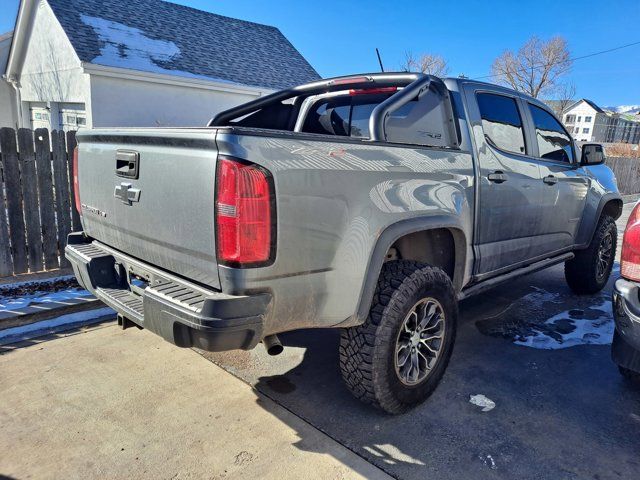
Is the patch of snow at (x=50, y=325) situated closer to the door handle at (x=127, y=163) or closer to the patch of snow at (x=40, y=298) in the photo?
the patch of snow at (x=40, y=298)

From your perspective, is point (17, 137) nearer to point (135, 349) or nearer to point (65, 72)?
point (135, 349)

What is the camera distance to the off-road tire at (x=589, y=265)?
16.4 ft

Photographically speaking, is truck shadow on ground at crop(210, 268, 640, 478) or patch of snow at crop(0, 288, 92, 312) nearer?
truck shadow on ground at crop(210, 268, 640, 478)

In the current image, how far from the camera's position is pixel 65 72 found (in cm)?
1232

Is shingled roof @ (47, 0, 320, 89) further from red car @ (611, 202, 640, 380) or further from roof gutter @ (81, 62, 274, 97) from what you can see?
red car @ (611, 202, 640, 380)

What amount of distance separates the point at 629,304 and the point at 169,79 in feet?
39.8

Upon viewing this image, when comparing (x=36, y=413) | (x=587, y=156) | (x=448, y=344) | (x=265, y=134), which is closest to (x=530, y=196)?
(x=587, y=156)

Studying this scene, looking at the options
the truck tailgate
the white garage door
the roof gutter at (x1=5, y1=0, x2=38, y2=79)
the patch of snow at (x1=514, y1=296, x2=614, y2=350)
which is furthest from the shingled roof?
the patch of snow at (x1=514, y1=296, x2=614, y2=350)

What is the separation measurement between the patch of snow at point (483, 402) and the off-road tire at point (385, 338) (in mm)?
454

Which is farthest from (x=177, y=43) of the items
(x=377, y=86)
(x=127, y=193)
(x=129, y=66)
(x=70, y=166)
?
(x=127, y=193)

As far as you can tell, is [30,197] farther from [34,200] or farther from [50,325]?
[50,325]

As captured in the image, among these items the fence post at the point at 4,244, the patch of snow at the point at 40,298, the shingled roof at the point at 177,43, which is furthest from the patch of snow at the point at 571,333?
the shingled roof at the point at 177,43

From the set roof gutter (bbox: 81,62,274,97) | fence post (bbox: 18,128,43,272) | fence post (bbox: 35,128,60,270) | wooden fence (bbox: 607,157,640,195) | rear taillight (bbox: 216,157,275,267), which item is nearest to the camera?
rear taillight (bbox: 216,157,275,267)

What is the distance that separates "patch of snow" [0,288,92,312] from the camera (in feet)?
Answer: 14.0
